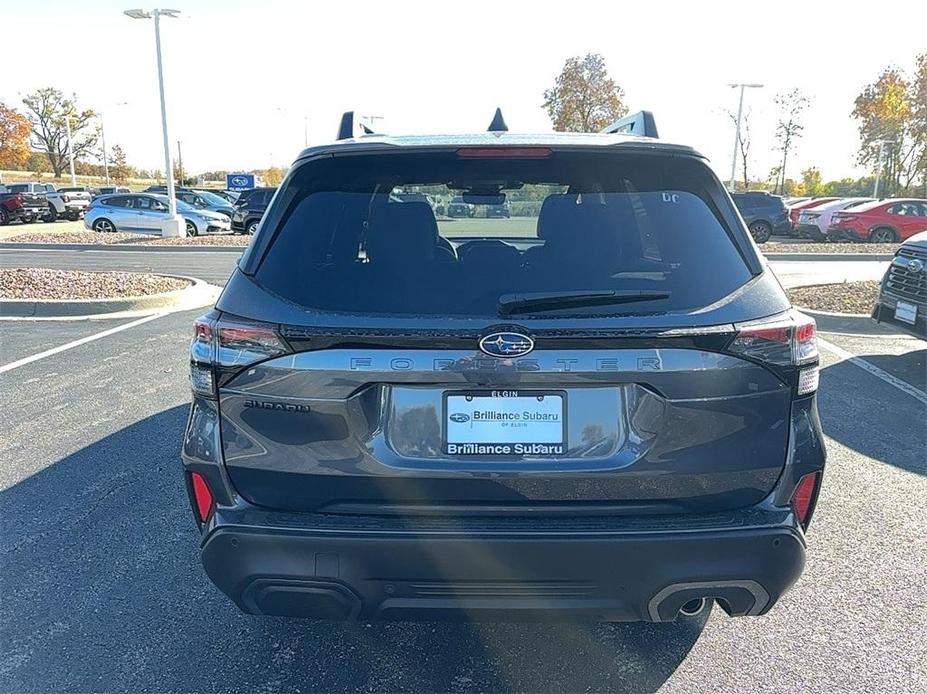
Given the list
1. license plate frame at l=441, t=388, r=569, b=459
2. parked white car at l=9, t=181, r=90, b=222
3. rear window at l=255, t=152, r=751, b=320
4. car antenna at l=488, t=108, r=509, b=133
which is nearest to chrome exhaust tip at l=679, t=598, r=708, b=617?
license plate frame at l=441, t=388, r=569, b=459

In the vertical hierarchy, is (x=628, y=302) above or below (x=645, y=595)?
above

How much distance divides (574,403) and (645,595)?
0.61 meters

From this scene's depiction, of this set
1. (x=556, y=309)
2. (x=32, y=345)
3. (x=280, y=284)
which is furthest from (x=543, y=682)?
(x=32, y=345)

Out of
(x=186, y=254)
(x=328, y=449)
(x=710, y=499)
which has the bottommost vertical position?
(x=186, y=254)

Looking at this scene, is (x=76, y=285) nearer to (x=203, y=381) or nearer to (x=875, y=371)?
(x=203, y=381)

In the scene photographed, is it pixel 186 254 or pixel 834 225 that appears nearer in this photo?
pixel 186 254

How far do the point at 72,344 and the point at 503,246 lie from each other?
6714 millimetres

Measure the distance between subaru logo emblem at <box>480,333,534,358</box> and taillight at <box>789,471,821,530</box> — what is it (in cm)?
95

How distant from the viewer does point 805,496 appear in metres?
2.20

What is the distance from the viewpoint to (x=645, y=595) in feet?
6.89

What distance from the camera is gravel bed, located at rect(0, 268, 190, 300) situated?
9625 millimetres

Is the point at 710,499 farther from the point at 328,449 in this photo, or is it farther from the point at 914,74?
the point at 914,74

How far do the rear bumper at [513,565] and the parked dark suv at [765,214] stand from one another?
2407 centimetres

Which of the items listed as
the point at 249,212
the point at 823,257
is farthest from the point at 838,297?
the point at 249,212
